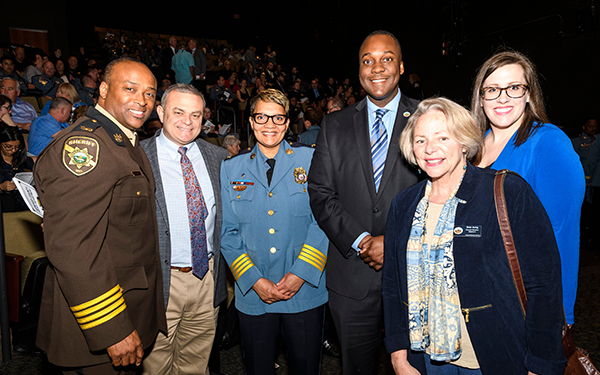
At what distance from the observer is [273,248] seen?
179 centimetres

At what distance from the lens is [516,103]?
1.45 meters

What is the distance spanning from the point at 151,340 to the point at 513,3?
10.5 meters

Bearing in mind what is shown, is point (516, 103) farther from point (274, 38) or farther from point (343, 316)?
point (274, 38)

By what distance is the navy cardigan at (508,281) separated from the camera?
42.9 inches

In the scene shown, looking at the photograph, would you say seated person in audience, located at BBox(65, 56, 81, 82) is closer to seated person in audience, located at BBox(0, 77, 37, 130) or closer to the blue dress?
seated person in audience, located at BBox(0, 77, 37, 130)

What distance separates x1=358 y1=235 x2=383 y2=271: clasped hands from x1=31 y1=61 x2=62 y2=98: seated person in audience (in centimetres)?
804

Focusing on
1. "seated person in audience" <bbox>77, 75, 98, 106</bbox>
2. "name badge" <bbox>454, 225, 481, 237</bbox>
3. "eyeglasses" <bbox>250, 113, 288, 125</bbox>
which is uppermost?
"seated person in audience" <bbox>77, 75, 98, 106</bbox>

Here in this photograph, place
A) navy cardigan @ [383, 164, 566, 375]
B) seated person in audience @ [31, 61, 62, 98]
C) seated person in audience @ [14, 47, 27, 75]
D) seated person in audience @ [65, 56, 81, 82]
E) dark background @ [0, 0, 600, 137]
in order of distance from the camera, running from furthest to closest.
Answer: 1. seated person in audience @ [65, 56, 81, 82]
2. seated person in audience @ [14, 47, 27, 75]
3. dark background @ [0, 0, 600, 137]
4. seated person in audience @ [31, 61, 62, 98]
5. navy cardigan @ [383, 164, 566, 375]

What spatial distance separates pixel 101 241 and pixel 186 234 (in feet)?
1.71

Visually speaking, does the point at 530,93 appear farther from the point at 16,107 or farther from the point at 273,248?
the point at 16,107

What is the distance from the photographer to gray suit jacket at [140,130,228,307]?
1.75 metres

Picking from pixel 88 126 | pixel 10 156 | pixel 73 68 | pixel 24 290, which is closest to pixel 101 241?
pixel 88 126

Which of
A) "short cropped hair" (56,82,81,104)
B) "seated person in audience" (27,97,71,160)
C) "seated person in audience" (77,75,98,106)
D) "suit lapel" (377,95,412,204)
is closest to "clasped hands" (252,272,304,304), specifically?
"suit lapel" (377,95,412,204)

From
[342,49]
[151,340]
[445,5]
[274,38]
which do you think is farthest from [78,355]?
[274,38]
